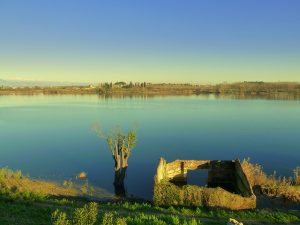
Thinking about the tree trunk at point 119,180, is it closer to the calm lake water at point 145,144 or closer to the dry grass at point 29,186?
the calm lake water at point 145,144

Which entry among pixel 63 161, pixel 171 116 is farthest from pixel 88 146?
pixel 171 116

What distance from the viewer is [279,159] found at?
40.8 meters

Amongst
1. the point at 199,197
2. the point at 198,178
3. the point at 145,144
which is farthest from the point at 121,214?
the point at 145,144

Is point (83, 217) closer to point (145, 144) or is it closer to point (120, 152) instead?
point (120, 152)

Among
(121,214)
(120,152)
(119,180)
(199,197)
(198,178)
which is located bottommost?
(198,178)

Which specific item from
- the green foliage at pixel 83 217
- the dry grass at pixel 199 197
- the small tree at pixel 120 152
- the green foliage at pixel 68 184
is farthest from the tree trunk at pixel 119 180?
the green foliage at pixel 83 217

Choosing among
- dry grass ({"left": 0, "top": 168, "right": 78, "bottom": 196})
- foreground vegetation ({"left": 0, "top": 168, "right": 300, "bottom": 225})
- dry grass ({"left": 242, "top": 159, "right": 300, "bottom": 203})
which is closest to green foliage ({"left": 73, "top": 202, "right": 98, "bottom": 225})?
foreground vegetation ({"left": 0, "top": 168, "right": 300, "bottom": 225})

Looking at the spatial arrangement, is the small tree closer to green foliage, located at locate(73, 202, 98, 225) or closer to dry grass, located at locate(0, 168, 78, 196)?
dry grass, located at locate(0, 168, 78, 196)

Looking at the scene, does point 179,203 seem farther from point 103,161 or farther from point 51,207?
point 103,161

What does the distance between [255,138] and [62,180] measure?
104 feet

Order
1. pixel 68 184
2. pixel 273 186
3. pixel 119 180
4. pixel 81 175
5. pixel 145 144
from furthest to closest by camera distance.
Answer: pixel 145 144 → pixel 81 175 → pixel 119 180 → pixel 68 184 → pixel 273 186

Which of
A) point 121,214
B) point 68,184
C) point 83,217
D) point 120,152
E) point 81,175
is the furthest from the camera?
point 81,175

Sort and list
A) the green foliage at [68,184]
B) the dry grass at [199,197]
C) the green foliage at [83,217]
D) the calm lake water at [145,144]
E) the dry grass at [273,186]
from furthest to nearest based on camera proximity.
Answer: the calm lake water at [145,144]
the green foliage at [68,184]
the dry grass at [273,186]
the dry grass at [199,197]
the green foliage at [83,217]

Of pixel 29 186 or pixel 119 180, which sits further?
pixel 119 180
